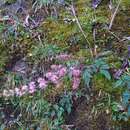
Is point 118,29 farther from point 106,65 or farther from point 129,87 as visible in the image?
point 129,87

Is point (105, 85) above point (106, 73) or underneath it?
underneath

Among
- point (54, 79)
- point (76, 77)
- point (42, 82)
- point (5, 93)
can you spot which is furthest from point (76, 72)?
point (5, 93)

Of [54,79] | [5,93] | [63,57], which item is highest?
[63,57]

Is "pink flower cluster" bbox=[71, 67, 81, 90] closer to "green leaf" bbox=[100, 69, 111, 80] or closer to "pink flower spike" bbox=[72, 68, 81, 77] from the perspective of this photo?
"pink flower spike" bbox=[72, 68, 81, 77]

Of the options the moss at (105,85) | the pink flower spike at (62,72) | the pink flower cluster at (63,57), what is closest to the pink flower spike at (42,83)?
the pink flower spike at (62,72)

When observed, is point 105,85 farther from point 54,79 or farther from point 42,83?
point 42,83

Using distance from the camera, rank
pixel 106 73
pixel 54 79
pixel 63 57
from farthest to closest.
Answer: pixel 63 57, pixel 54 79, pixel 106 73

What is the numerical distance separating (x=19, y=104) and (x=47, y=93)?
272 mm

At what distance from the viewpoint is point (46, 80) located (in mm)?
3492

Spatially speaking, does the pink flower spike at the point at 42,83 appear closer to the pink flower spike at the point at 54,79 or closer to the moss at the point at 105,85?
the pink flower spike at the point at 54,79

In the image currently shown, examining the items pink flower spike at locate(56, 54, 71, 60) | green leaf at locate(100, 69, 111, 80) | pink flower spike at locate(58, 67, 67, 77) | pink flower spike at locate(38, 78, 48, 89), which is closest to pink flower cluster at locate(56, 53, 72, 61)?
pink flower spike at locate(56, 54, 71, 60)

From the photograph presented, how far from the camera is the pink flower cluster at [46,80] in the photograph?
11.2 ft

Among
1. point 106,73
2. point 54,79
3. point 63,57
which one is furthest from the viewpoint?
point 63,57

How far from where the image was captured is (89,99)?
3301mm
